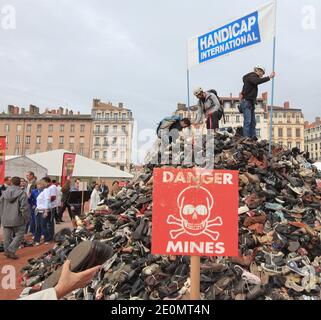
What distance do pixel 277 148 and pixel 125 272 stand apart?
251 inches

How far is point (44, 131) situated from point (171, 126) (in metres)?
81.3

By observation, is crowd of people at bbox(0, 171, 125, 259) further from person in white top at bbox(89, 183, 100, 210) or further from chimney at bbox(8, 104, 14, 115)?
chimney at bbox(8, 104, 14, 115)

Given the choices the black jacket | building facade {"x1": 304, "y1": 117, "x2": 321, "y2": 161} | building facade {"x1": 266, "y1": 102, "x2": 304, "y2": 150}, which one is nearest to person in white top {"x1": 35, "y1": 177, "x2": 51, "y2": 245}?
the black jacket

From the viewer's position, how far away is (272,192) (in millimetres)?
7129

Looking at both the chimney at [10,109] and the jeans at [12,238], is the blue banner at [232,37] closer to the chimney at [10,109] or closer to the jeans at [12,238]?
the jeans at [12,238]

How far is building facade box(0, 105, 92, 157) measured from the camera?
8438 centimetres

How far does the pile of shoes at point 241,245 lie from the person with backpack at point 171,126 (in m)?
1.04

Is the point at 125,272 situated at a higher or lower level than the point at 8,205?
lower

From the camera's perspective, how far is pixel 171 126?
9586 millimetres

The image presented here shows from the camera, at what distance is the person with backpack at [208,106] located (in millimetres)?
8766

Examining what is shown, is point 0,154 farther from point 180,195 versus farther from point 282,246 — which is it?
point 180,195

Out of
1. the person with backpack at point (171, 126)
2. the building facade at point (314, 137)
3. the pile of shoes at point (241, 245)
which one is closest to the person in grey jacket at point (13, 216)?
the pile of shoes at point (241, 245)

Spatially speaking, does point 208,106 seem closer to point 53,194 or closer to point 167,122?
point 167,122
